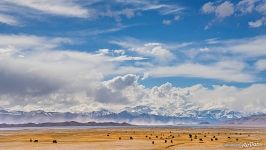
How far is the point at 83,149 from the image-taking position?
6462 centimetres

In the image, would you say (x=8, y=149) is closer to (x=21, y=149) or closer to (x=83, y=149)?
(x=21, y=149)

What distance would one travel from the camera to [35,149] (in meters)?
64.5

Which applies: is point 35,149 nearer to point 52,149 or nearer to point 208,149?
point 52,149

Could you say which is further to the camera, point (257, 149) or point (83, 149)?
point (83, 149)

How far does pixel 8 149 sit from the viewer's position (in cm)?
6600

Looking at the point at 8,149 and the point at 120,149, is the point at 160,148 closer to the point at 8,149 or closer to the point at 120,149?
the point at 120,149

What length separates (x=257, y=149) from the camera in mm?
60656

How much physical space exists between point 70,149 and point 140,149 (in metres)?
10.8

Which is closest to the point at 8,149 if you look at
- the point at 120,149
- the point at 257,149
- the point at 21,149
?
the point at 21,149

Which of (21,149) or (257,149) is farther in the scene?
(21,149)

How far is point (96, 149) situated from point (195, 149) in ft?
48.9

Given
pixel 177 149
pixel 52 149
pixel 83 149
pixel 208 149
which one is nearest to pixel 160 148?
pixel 177 149

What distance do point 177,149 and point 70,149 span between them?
16.3 m

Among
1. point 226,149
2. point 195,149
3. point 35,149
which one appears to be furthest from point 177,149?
point 35,149
